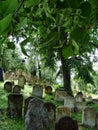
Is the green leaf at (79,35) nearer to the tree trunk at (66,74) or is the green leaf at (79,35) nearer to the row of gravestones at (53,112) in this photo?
the row of gravestones at (53,112)

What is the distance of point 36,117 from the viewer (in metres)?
10.2

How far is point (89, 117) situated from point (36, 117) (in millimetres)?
3196

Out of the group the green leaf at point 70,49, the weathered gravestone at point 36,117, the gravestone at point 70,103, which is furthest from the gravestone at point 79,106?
the green leaf at point 70,49

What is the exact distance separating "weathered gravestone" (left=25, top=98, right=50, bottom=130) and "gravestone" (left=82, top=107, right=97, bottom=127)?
2.77 meters

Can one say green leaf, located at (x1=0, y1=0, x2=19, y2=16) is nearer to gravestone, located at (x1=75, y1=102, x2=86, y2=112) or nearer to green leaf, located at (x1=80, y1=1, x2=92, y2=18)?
green leaf, located at (x1=80, y1=1, x2=92, y2=18)

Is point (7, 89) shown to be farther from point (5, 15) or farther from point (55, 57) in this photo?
point (5, 15)

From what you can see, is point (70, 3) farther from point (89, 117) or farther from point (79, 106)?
point (79, 106)

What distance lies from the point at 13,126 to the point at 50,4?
10.4 m

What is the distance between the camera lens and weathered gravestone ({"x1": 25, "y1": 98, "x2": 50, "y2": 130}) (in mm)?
9969

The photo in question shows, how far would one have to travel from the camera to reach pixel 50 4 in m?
1.38

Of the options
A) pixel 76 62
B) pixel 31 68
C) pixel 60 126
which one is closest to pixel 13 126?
pixel 60 126

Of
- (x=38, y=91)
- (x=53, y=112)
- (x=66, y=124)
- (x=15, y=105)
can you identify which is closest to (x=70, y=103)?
(x=38, y=91)

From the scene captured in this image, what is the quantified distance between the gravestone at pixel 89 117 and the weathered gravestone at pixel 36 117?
2.77 meters

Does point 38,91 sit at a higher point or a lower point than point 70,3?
lower
